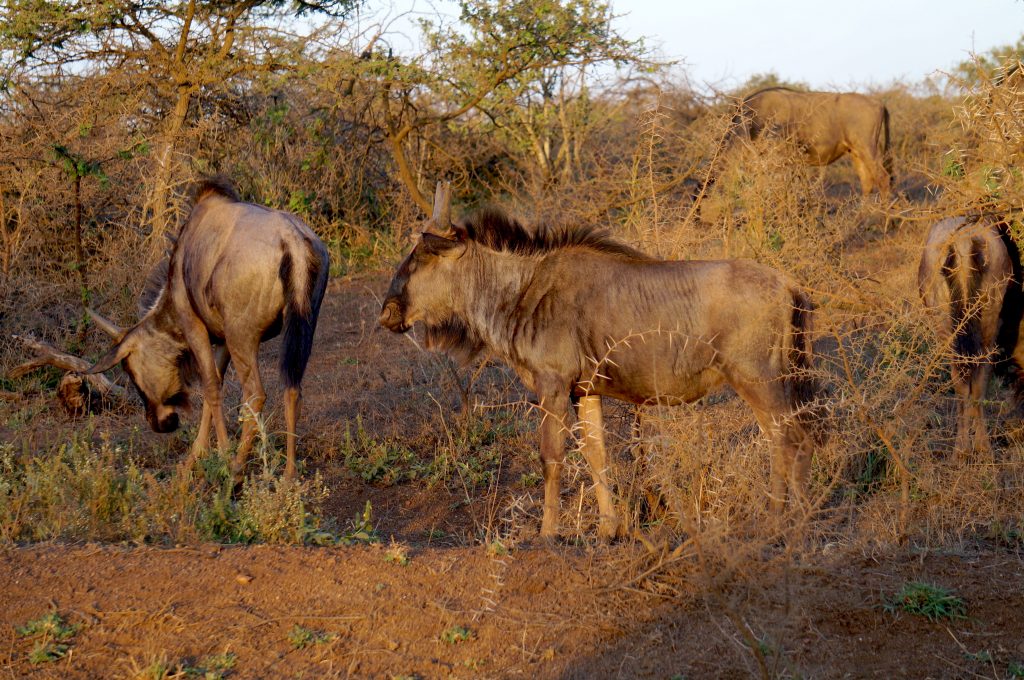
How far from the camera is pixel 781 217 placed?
8922 millimetres

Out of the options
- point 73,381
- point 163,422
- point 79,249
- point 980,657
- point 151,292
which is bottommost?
point 980,657

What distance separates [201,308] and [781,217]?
4.71 meters

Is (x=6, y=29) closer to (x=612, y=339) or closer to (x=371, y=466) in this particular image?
(x=371, y=466)

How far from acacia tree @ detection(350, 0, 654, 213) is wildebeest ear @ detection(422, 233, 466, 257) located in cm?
616

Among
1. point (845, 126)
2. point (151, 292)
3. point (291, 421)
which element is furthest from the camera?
point (845, 126)

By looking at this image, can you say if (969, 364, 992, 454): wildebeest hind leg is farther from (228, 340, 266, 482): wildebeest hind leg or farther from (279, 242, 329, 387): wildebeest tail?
(228, 340, 266, 482): wildebeest hind leg

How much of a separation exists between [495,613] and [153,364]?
14.9 feet

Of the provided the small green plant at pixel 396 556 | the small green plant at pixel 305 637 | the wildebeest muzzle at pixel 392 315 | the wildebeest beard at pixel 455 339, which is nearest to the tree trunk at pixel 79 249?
the wildebeest muzzle at pixel 392 315

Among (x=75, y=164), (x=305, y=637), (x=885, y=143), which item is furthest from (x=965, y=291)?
(x=885, y=143)

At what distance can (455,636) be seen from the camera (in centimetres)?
418

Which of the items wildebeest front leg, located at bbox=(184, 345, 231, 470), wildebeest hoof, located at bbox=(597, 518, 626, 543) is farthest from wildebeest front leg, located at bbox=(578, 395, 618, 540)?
wildebeest front leg, located at bbox=(184, 345, 231, 470)

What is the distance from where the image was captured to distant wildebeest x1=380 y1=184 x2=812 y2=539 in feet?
18.9

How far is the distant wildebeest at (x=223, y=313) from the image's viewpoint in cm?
716

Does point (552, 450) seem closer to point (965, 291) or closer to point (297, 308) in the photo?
point (297, 308)
